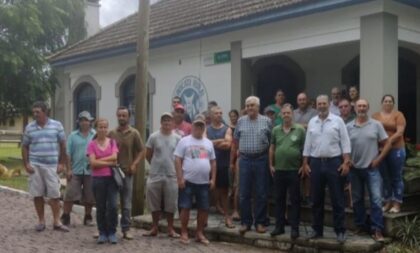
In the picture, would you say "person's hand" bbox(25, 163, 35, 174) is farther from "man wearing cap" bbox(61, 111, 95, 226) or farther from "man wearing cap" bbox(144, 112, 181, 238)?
"man wearing cap" bbox(144, 112, 181, 238)

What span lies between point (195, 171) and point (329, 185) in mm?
1806

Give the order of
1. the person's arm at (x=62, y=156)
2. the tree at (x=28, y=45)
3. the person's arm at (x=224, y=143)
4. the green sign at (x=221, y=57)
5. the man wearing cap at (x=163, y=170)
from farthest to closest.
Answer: the tree at (x=28, y=45) → the green sign at (x=221, y=57) → the person's arm at (x=224, y=143) → the person's arm at (x=62, y=156) → the man wearing cap at (x=163, y=170)

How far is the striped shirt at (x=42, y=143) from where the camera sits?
830 centimetres

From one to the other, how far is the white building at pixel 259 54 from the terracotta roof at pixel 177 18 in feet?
0.14

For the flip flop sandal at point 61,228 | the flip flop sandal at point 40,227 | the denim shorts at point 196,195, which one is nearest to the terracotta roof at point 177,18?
the denim shorts at point 196,195

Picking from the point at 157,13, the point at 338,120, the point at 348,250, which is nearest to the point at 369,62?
the point at 338,120

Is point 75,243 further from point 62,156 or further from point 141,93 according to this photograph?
point 141,93

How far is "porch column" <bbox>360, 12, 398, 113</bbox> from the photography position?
9.53 m

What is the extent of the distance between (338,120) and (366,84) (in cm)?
265

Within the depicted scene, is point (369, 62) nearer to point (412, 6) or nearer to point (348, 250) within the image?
point (412, 6)

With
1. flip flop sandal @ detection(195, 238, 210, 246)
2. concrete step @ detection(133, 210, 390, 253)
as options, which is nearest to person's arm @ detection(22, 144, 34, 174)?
concrete step @ detection(133, 210, 390, 253)

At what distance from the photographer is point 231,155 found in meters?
8.58

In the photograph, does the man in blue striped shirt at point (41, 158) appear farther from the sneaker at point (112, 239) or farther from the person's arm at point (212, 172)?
the person's arm at point (212, 172)

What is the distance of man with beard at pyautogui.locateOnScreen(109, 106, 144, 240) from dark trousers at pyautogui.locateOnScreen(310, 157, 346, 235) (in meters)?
2.47
